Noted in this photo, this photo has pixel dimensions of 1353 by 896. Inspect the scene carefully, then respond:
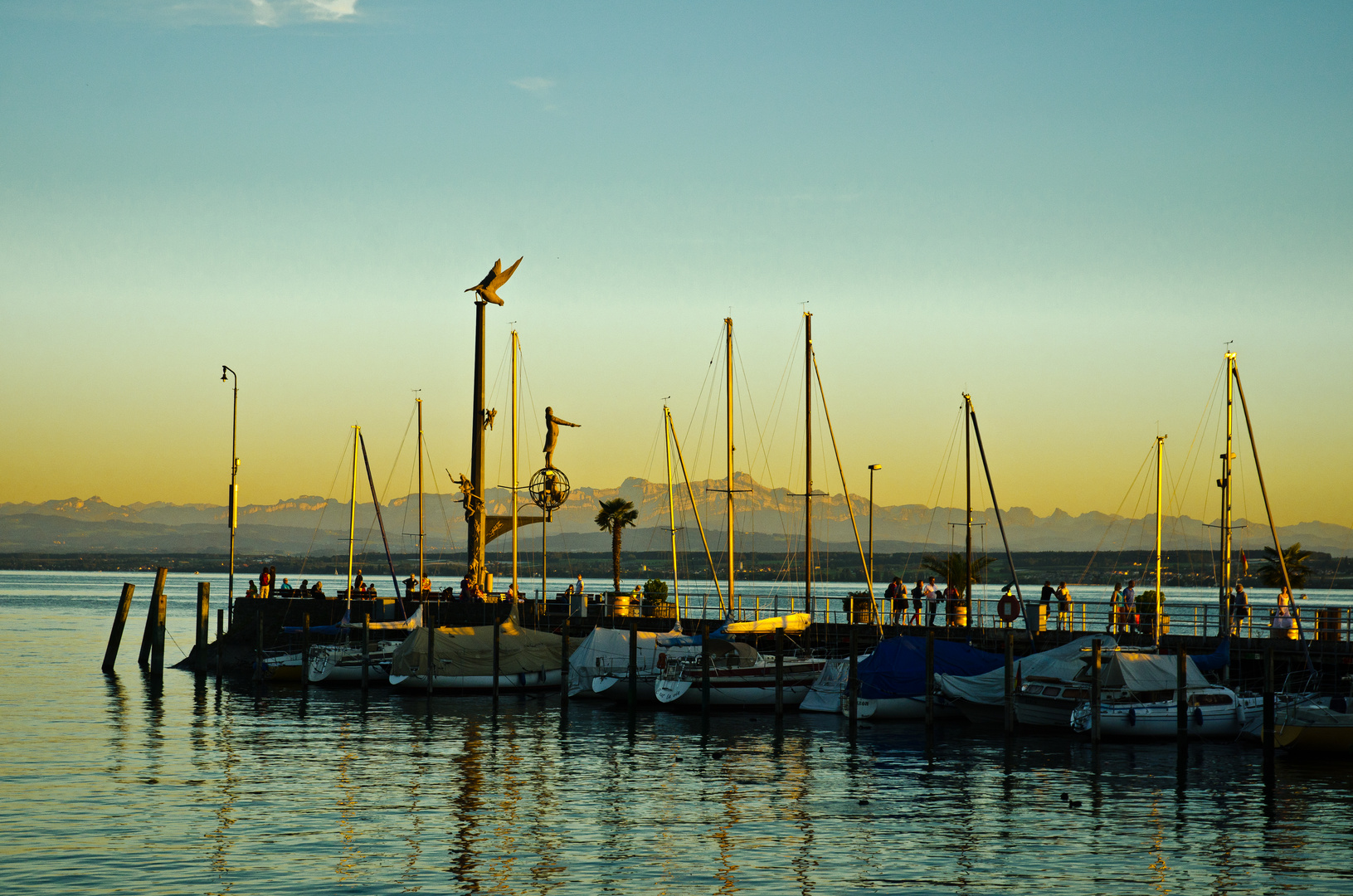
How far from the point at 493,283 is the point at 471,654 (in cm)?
2247

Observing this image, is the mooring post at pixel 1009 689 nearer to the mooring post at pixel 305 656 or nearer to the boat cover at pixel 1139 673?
the boat cover at pixel 1139 673

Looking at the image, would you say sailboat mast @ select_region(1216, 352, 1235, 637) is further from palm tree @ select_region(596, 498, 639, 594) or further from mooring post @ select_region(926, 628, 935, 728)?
palm tree @ select_region(596, 498, 639, 594)

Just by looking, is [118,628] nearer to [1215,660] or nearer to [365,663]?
[365,663]

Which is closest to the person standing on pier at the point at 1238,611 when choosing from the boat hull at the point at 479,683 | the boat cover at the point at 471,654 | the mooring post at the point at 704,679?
the mooring post at the point at 704,679

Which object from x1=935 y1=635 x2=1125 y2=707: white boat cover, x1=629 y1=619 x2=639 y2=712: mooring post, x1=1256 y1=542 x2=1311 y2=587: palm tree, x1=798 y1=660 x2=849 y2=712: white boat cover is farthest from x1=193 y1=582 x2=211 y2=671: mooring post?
x1=1256 y1=542 x2=1311 y2=587: palm tree

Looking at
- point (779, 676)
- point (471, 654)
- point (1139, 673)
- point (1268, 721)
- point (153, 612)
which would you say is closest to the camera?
point (1268, 721)

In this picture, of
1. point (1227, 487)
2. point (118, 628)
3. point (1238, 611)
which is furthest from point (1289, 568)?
point (118, 628)

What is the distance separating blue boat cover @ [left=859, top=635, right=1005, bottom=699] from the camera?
4525 cm

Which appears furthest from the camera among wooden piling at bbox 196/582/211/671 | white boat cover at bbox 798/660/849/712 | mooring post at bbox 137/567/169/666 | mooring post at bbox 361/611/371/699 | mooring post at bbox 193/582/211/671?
wooden piling at bbox 196/582/211/671

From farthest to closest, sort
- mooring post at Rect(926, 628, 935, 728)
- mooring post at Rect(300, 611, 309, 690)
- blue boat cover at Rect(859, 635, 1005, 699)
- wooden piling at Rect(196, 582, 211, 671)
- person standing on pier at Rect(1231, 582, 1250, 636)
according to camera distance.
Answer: wooden piling at Rect(196, 582, 211, 671)
mooring post at Rect(300, 611, 309, 690)
person standing on pier at Rect(1231, 582, 1250, 636)
blue boat cover at Rect(859, 635, 1005, 699)
mooring post at Rect(926, 628, 935, 728)

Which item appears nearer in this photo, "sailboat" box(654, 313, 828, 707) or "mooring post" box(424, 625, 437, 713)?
"sailboat" box(654, 313, 828, 707)

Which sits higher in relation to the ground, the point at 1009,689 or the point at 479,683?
the point at 1009,689

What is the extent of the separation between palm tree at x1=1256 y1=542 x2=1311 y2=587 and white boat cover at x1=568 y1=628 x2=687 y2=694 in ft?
129

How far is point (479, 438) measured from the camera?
68.0 m
